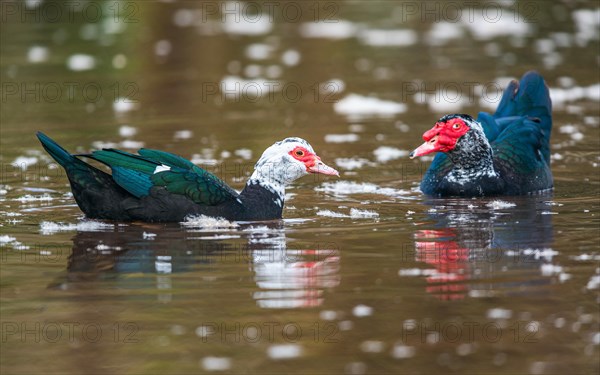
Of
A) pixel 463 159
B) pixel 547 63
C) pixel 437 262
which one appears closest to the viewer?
pixel 437 262

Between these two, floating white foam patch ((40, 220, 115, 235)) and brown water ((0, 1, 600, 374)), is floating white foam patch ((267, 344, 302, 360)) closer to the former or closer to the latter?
brown water ((0, 1, 600, 374))

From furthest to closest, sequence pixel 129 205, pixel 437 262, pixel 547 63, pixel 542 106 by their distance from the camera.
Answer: pixel 547 63 < pixel 542 106 < pixel 129 205 < pixel 437 262

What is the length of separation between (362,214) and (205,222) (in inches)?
58.5

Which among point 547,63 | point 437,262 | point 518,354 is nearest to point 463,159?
point 437,262

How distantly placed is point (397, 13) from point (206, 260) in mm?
19919

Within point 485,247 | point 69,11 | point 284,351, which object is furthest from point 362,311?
point 69,11

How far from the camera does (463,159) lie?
12250 mm

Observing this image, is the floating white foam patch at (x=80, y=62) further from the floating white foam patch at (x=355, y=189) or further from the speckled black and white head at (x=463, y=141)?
the speckled black and white head at (x=463, y=141)

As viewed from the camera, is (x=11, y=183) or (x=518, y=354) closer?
(x=518, y=354)

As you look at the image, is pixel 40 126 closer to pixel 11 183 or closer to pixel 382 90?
pixel 11 183

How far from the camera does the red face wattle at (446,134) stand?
1220 centimetres

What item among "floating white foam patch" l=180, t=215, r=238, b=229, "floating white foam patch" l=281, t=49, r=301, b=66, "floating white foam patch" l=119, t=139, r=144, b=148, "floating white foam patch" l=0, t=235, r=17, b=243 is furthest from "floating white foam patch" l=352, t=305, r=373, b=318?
"floating white foam patch" l=281, t=49, r=301, b=66

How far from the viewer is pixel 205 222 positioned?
1046cm

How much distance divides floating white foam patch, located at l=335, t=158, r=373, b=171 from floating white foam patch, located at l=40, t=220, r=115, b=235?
3.84 m
